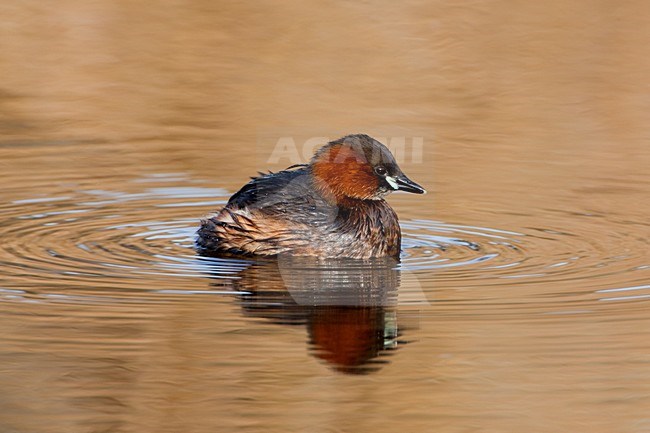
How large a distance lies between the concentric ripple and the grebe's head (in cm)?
41

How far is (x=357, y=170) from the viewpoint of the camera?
30.0 ft

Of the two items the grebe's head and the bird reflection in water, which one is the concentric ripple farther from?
the grebe's head

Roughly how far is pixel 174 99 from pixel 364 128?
2.26m

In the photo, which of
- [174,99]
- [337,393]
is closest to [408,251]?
[337,393]

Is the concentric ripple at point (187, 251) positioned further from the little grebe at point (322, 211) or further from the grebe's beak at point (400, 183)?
the grebe's beak at point (400, 183)

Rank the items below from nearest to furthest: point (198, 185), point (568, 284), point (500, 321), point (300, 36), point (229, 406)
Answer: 1. point (229, 406)
2. point (500, 321)
3. point (568, 284)
4. point (198, 185)
5. point (300, 36)

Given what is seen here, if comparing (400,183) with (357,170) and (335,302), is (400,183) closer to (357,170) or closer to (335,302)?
(357,170)

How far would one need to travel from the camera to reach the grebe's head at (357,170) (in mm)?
9125

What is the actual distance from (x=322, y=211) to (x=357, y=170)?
391 millimetres

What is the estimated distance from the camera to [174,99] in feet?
44.6

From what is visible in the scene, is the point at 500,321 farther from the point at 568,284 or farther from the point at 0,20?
the point at 0,20

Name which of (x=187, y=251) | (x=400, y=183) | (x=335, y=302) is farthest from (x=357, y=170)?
(x=335, y=302)

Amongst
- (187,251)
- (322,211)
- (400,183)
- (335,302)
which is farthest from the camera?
(400,183)

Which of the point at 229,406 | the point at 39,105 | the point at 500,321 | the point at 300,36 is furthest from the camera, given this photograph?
the point at 300,36
